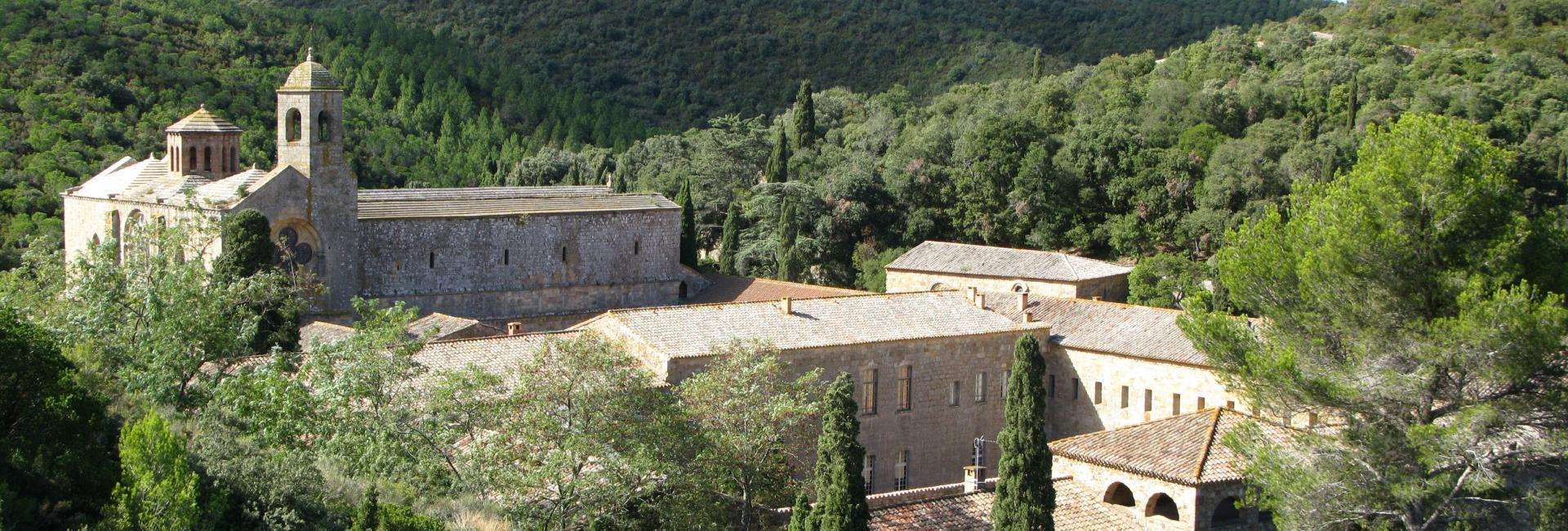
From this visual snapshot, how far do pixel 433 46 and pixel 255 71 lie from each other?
62.2 ft

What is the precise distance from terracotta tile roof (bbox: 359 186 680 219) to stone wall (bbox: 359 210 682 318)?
211mm

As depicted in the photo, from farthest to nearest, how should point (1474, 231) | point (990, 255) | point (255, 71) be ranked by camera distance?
point (255, 71) → point (990, 255) → point (1474, 231)

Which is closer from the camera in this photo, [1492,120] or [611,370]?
[611,370]

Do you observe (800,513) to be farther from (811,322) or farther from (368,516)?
(811,322)

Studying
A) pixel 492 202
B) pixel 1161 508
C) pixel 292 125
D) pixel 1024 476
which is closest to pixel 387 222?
pixel 292 125

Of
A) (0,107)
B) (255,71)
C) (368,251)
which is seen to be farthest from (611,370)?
(255,71)

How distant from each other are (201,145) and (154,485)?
23.9m

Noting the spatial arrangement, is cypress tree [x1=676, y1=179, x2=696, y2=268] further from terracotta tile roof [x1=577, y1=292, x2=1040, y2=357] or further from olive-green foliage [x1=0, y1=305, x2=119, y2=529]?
olive-green foliage [x1=0, y1=305, x2=119, y2=529]

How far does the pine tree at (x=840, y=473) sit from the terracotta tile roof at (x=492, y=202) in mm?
18288

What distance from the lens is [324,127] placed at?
36.9 m

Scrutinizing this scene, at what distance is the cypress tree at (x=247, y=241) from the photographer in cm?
3269

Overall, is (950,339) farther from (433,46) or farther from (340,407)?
(433,46)

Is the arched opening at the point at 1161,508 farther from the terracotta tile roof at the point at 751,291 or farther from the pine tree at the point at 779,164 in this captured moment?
the pine tree at the point at 779,164

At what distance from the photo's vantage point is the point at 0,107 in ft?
167
